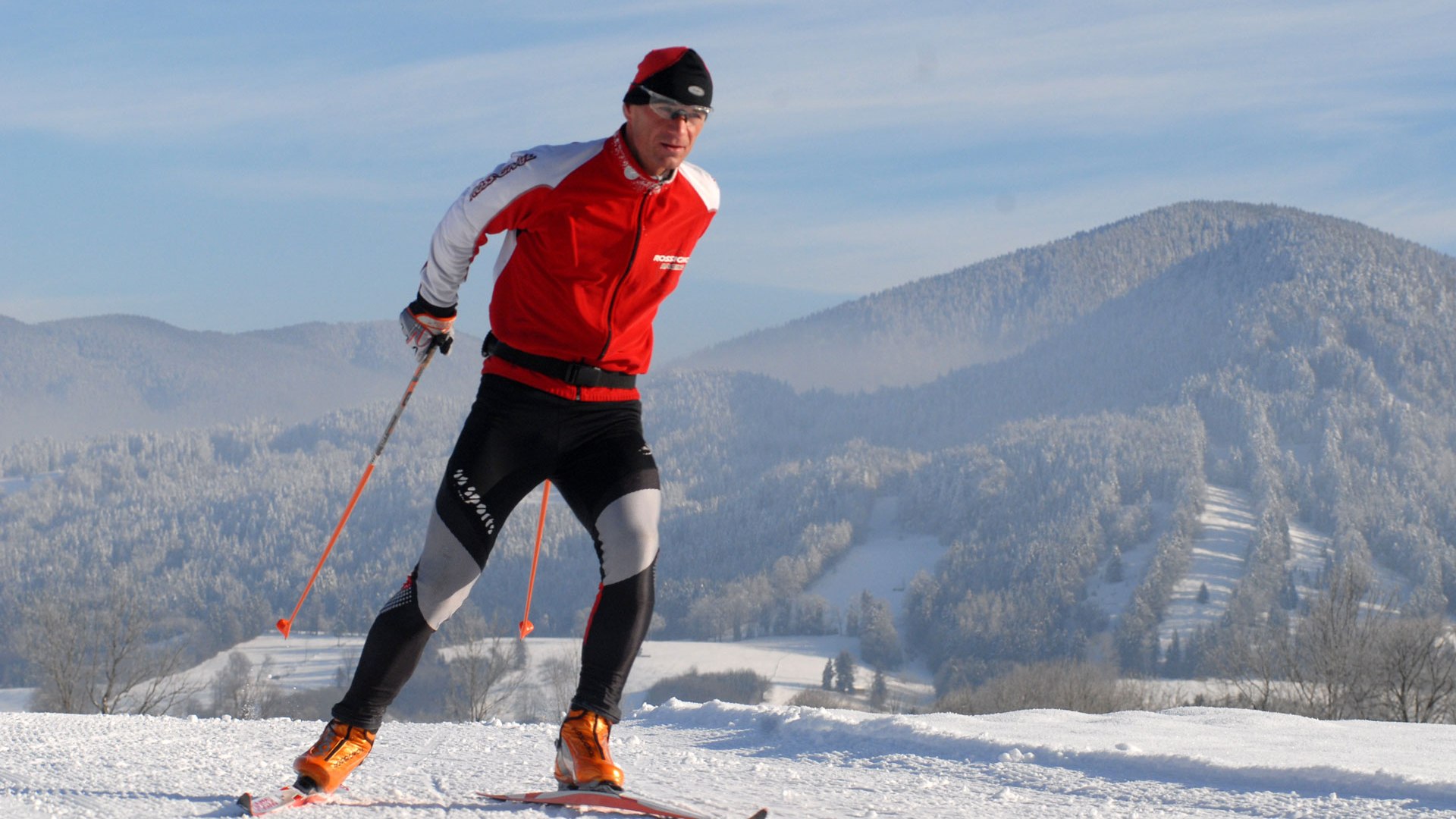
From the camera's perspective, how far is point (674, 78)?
12.9ft

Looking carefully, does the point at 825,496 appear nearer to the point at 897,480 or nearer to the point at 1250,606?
the point at 897,480

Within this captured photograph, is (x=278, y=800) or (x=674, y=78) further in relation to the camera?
(x=674, y=78)

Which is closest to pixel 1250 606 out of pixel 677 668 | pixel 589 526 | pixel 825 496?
pixel 677 668

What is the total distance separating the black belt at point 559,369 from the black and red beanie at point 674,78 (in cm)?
84

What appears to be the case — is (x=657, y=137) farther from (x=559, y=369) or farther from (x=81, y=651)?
(x=81, y=651)

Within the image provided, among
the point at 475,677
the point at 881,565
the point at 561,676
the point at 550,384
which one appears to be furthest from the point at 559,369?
the point at 881,565


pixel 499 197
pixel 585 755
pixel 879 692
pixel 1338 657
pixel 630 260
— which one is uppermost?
pixel 499 197

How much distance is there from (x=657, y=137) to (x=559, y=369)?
780 mm

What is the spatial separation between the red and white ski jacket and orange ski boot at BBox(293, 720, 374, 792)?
1.20 meters

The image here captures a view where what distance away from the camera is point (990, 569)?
5733 inches

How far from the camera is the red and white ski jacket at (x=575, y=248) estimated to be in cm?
394

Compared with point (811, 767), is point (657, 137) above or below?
above

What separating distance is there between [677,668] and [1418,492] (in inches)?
4350

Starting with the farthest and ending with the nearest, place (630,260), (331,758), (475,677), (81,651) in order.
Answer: (475,677) → (81,651) → (630,260) → (331,758)
